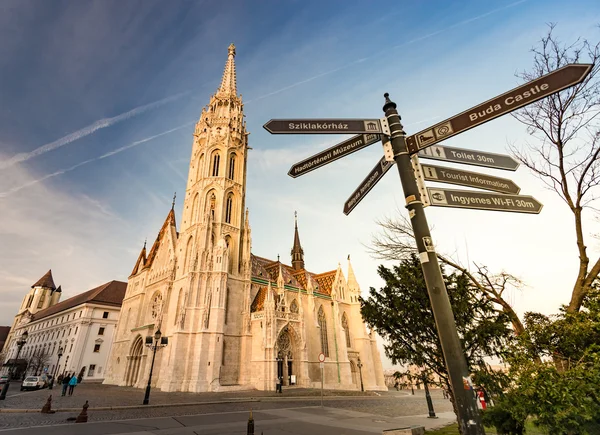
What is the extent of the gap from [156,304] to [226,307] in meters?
9.09

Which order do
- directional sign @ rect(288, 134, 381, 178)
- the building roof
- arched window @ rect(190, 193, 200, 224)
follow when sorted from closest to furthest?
directional sign @ rect(288, 134, 381, 178), arched window @ rect(190, 193, 200, 224), the building roof

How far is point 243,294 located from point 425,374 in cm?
2541

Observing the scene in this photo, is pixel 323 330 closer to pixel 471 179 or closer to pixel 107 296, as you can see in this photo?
pixel 471 179

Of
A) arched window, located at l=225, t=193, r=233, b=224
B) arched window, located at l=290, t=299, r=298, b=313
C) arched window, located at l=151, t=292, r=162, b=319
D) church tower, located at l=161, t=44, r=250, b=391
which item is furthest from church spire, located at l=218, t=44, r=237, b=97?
arched window, located at l=290, t=299, r=298, b=313

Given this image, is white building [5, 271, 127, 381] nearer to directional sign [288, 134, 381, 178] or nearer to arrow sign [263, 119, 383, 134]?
directional sign [288, 134, 381, 178]

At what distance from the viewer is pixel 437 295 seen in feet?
9.46

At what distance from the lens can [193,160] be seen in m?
38.9

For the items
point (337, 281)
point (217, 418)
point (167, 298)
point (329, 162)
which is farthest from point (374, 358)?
point (329, 162)

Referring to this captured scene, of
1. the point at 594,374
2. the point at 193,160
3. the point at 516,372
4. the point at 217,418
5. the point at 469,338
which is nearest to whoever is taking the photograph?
the point at 594,374

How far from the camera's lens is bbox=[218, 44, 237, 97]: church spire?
4431 centimetres

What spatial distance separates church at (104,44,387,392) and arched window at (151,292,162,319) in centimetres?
12

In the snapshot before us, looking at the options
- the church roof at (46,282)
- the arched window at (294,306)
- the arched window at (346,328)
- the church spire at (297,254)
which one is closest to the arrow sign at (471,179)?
the arched window at (294,306)

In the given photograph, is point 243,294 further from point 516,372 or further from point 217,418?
point 516,372

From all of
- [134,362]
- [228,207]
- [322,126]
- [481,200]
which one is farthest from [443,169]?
[134,362]
